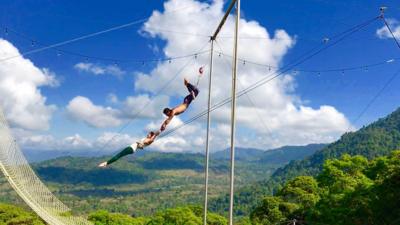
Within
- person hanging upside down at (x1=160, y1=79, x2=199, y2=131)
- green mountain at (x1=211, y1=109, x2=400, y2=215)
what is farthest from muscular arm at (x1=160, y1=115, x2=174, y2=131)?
green mountain at (x1=211, y1=109, x2=400, y2=215)

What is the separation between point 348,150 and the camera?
160 m

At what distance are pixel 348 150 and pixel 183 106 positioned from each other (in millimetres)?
155872

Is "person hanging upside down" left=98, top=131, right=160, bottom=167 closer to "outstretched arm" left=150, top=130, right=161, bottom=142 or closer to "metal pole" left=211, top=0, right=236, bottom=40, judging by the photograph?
"outstretched arm" left=150, top=130, right=161, bottom=142

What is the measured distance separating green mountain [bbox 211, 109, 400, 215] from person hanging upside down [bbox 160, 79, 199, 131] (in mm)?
132108

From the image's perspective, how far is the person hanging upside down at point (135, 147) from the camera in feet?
36.3

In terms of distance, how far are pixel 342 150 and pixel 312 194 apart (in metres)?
139

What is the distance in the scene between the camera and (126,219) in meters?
46.0

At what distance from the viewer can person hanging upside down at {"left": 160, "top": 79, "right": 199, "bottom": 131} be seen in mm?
12219

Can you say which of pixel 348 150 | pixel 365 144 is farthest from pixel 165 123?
pixel 348 150

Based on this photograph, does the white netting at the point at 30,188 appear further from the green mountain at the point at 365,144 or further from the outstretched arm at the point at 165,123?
the green mountain at the point at 365,144

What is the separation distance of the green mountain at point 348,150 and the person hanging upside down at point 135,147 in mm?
133187

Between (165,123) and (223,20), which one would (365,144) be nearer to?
(223,20)

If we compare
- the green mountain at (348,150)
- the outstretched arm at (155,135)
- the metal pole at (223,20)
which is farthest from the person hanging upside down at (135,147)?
the green mountain at (348,150)

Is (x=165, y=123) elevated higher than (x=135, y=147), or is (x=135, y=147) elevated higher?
(x=165, y=123)
